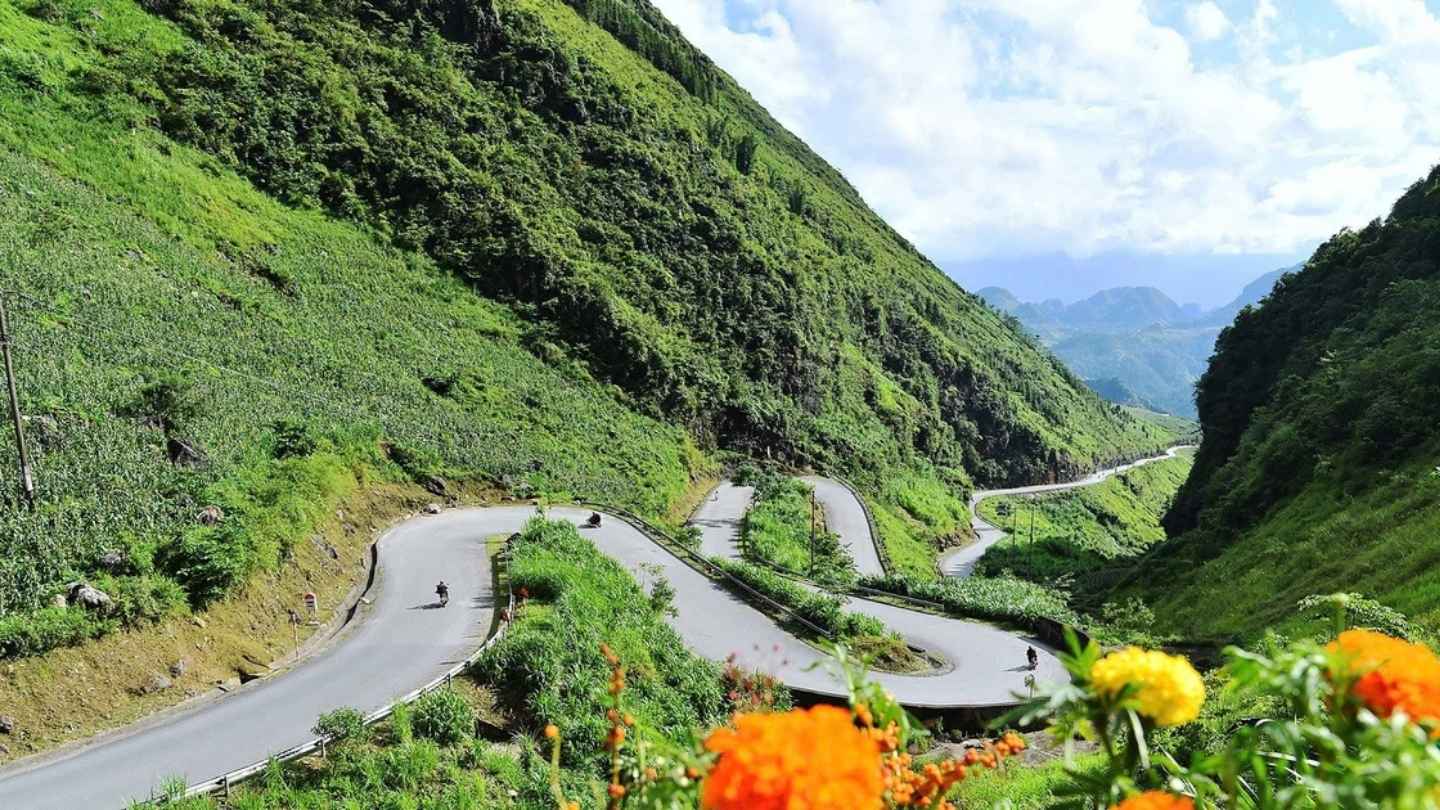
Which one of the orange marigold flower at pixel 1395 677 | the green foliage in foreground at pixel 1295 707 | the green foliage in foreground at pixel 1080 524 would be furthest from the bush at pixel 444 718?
the green foliage in foreground at pixel 1080 524

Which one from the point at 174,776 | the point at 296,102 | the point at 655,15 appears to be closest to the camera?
A: the point at 174,776

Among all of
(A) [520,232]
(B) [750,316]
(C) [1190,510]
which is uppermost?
(C) [1190,510]

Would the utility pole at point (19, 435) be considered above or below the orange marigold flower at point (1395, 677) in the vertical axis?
below

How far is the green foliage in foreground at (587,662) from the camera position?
467 inches

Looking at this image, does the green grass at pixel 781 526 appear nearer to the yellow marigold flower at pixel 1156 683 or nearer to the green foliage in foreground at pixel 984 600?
the green foliage in foreground at pixel 984 600

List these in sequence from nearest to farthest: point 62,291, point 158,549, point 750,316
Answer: point 158,549 < point 62,291 < point 750,316

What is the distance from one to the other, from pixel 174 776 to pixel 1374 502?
2992 cm

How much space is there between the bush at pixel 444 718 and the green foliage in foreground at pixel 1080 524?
42.5m

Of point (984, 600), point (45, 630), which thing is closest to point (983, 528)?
point (984, 600)

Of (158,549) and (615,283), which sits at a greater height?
(615,283)

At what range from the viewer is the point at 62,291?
26016 millimetres

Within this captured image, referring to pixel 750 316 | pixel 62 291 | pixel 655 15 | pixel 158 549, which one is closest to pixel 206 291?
pixel 62 291

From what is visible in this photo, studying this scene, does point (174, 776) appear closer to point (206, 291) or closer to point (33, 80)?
point (206, 291)

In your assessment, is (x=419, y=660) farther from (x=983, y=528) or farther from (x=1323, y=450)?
(x=983, y=528)
